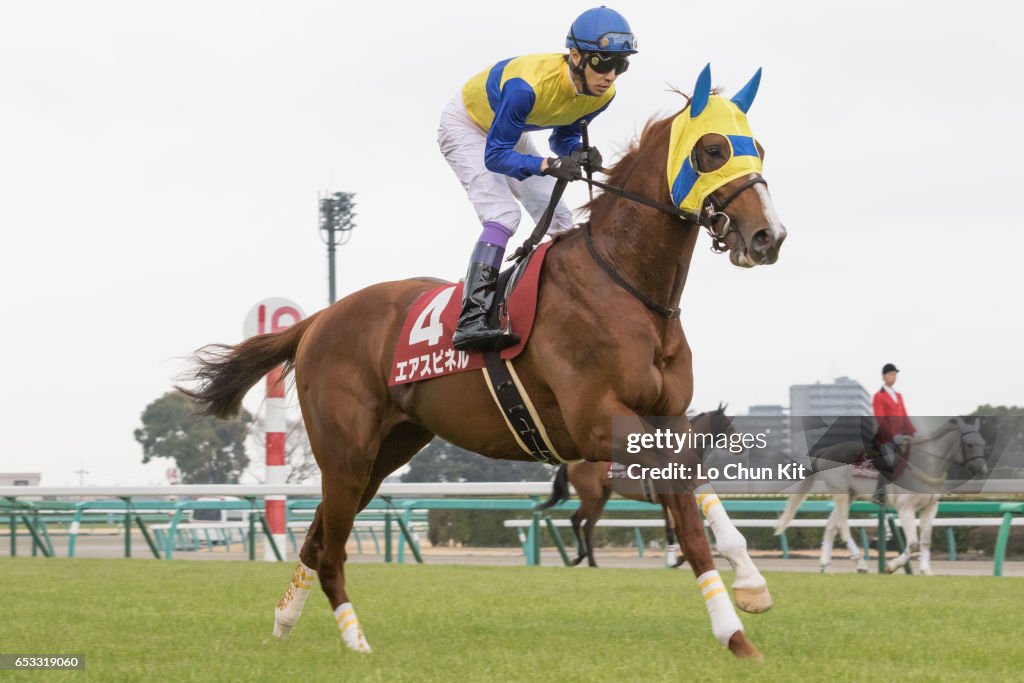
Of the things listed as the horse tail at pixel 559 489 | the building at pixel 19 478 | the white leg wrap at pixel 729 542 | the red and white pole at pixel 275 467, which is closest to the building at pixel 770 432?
the white leg wrap at pixel 729 542

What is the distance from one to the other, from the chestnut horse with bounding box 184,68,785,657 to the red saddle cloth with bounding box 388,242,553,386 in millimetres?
46

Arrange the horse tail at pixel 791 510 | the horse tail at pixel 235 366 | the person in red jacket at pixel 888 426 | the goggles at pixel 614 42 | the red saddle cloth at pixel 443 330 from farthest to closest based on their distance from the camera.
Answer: the horse tail at pixel 791 510 < the person in red jacket at pixel 888 426 < the horse tail at pixel 235 366 < the red saddle cloth at pixel 443 330 < the goggles at pixel 614 42

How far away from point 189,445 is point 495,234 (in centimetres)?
3854

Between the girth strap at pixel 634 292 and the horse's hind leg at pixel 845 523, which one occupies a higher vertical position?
the girth strap at pixel 634 292

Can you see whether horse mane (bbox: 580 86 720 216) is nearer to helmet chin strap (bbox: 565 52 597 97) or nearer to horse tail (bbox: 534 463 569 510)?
helmet chin strap (bbox: 565 52 597 97)

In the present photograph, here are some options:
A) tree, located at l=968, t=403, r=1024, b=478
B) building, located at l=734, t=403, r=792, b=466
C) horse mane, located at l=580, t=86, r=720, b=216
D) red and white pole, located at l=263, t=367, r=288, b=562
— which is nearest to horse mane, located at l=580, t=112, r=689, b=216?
horse mane, located at l=580, t=86, r=720, b=216

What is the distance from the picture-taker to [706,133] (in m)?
4.60

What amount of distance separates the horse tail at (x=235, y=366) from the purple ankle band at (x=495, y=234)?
185 cm

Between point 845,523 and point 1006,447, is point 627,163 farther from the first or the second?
point 845,523

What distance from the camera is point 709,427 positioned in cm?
551

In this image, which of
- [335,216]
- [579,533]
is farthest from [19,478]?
[579,533]

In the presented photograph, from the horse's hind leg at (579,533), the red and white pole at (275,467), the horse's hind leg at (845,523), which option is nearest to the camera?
the horse's hind leg at (845,523)

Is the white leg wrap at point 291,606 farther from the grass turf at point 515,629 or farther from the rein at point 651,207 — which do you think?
the rein at point 651,207

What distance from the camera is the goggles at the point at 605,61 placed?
15.9ft
